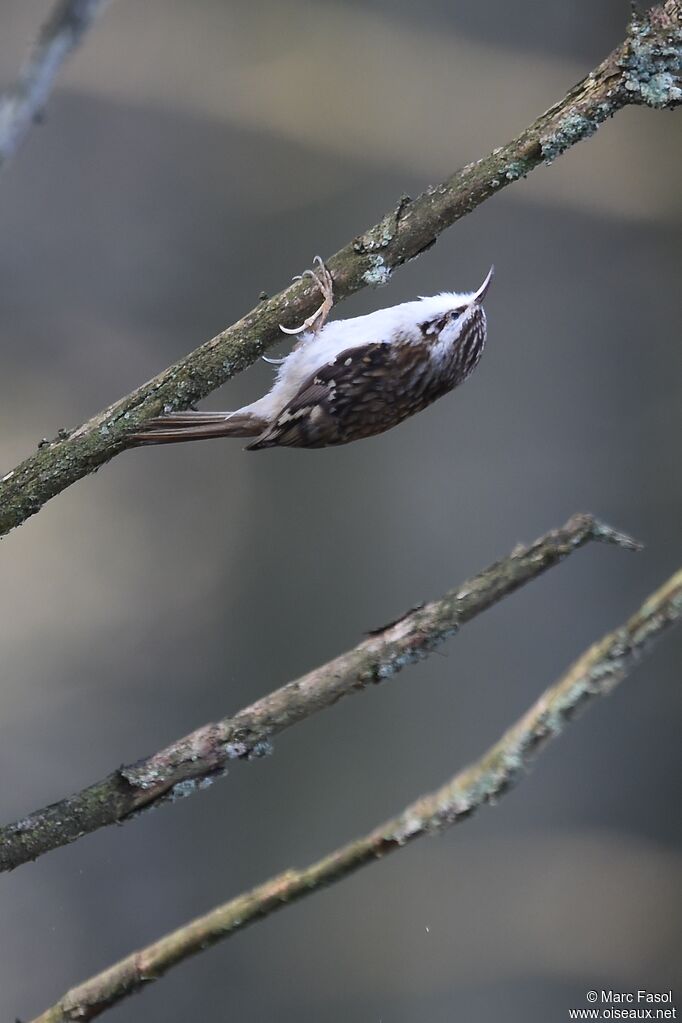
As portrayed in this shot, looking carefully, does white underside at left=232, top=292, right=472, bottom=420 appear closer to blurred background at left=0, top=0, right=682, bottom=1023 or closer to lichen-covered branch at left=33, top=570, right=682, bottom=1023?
lichen-covered branch at left=33, top=570, right=682, bottom=1023

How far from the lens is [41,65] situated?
0.71 metres

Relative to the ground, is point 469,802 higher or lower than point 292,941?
lower

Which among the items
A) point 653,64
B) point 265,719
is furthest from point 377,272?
point 265,719

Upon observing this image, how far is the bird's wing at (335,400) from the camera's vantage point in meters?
1.23

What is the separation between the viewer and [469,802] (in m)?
0.74

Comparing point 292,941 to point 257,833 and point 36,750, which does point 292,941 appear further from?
point 36,750

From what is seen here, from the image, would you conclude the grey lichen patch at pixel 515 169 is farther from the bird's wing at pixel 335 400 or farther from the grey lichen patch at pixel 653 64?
the bird's wing at pixel 335 400

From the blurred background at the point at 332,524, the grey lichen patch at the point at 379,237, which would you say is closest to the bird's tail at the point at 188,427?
the grey lichen patch at the point at 379,237

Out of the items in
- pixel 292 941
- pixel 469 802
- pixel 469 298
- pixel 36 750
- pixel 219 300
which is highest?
pixel 219 300

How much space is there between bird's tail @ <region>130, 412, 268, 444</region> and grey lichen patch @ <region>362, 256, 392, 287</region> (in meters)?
0.23

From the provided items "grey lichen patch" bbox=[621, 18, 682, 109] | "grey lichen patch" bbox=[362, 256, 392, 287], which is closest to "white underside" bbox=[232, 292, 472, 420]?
"grey lichen patch" bbox=[362, 256, 392, 287]

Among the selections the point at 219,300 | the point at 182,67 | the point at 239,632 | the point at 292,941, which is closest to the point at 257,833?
the point at 292,941

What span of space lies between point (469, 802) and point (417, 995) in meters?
1.54

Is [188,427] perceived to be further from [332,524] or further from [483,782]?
[332,524]
